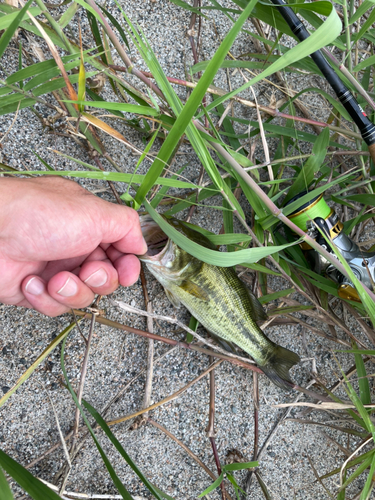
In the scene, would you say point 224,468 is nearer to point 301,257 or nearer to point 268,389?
point 268,389

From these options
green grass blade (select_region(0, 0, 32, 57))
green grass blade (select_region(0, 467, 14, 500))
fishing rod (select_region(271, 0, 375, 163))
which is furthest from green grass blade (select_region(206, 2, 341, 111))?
green grass blade (select_region(0, 467, 14, 500))

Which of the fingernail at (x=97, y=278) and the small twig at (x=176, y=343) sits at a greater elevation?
the fingernail at (x=97, y=278)

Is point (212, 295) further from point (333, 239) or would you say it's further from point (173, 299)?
point (333, 239)

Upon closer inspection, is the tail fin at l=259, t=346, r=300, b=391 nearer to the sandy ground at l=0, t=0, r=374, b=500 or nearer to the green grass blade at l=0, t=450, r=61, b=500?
the sandy ground at l=0, t=0, r=374, b=500

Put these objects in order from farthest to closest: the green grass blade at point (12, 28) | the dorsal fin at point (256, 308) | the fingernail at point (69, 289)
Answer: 1. the dorsal fin at point (256, 308)
2. the fingernail at point (69, 289)
3. the green grass blade at point (12, 28)

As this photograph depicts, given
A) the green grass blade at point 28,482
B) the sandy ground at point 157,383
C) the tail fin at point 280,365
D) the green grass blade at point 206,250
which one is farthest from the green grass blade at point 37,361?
the tail fin at point 280,365

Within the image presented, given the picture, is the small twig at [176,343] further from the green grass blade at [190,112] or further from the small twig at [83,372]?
the green grass blade at [190,112]
